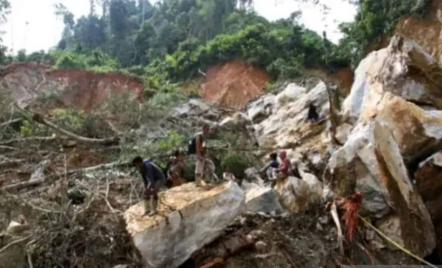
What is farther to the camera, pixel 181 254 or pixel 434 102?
pixel 434 102

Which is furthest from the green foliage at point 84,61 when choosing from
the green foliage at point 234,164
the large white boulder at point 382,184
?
the large white boulder at point 382,184

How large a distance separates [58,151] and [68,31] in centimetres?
3264

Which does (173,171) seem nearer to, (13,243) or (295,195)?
(295,195)

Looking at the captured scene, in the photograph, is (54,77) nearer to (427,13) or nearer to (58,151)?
(58,151)

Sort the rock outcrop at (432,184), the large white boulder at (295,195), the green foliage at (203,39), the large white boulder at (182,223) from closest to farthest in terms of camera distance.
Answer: the large white boulder at (182,223)
the large white boulder at (295,195)
the rock outcrop at (432,184)
the green foliage at (203,39)

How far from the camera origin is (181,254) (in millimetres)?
7520

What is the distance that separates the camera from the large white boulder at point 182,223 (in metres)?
7.38

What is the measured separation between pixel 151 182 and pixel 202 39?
2965cm

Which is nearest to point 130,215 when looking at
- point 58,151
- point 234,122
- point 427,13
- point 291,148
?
point 58,151

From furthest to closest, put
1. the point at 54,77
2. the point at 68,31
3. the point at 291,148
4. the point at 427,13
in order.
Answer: the point at 68,31
the point at 54,77
the point at 427,13
the point at 291,148

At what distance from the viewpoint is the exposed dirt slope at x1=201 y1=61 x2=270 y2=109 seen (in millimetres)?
26922

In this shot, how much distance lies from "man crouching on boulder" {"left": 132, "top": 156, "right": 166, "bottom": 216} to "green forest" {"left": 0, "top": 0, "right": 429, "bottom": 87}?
1488 centimetres

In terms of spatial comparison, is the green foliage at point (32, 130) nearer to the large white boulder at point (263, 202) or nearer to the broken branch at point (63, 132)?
the broken branch at point (63, 132)

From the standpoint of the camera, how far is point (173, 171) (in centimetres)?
1033
